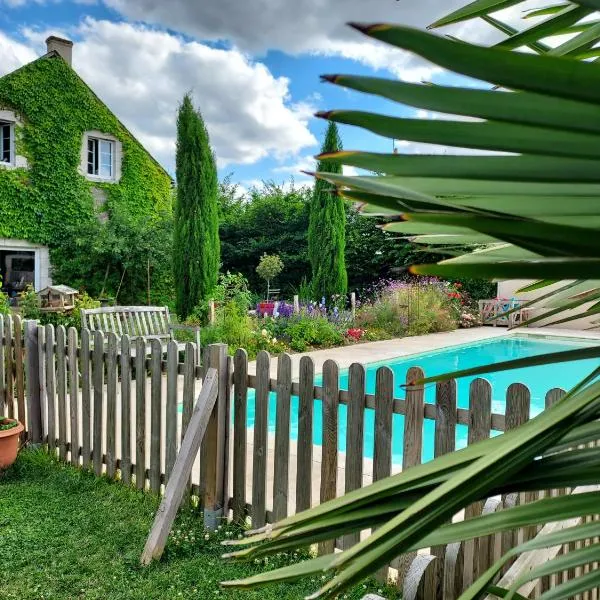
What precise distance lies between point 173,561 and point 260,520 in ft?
1.61

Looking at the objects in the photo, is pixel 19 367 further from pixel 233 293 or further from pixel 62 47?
pixel 62 47

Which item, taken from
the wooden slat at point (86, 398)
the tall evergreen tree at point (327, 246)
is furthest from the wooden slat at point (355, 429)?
the tall evergreen tree at point (327, 246)

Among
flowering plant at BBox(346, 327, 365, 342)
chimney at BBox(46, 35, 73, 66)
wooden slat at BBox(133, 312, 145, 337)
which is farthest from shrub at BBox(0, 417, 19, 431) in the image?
chimney at BBox(46, 35, 73, 66)

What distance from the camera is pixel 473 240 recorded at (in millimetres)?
655

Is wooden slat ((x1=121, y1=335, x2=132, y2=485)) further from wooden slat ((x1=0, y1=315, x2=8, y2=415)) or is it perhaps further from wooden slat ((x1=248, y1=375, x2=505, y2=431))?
wooden slat ((x1=0, y1=315, x2=8, y2=415))

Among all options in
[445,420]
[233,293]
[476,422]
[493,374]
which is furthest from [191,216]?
[476,422]

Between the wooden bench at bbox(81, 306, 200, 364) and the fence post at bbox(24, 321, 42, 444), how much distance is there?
3.07 metres

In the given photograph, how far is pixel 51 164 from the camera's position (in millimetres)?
13164

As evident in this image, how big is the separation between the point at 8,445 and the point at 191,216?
29.3ft

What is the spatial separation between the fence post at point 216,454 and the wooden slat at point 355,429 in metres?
0.79

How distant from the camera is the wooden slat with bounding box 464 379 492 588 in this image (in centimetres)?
219

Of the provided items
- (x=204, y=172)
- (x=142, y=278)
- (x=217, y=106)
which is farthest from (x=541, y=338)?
(x=217, y=106)

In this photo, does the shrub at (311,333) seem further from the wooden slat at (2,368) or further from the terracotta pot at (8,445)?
the terracotta pot at (8,445)

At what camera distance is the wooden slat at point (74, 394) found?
12.6 feet
